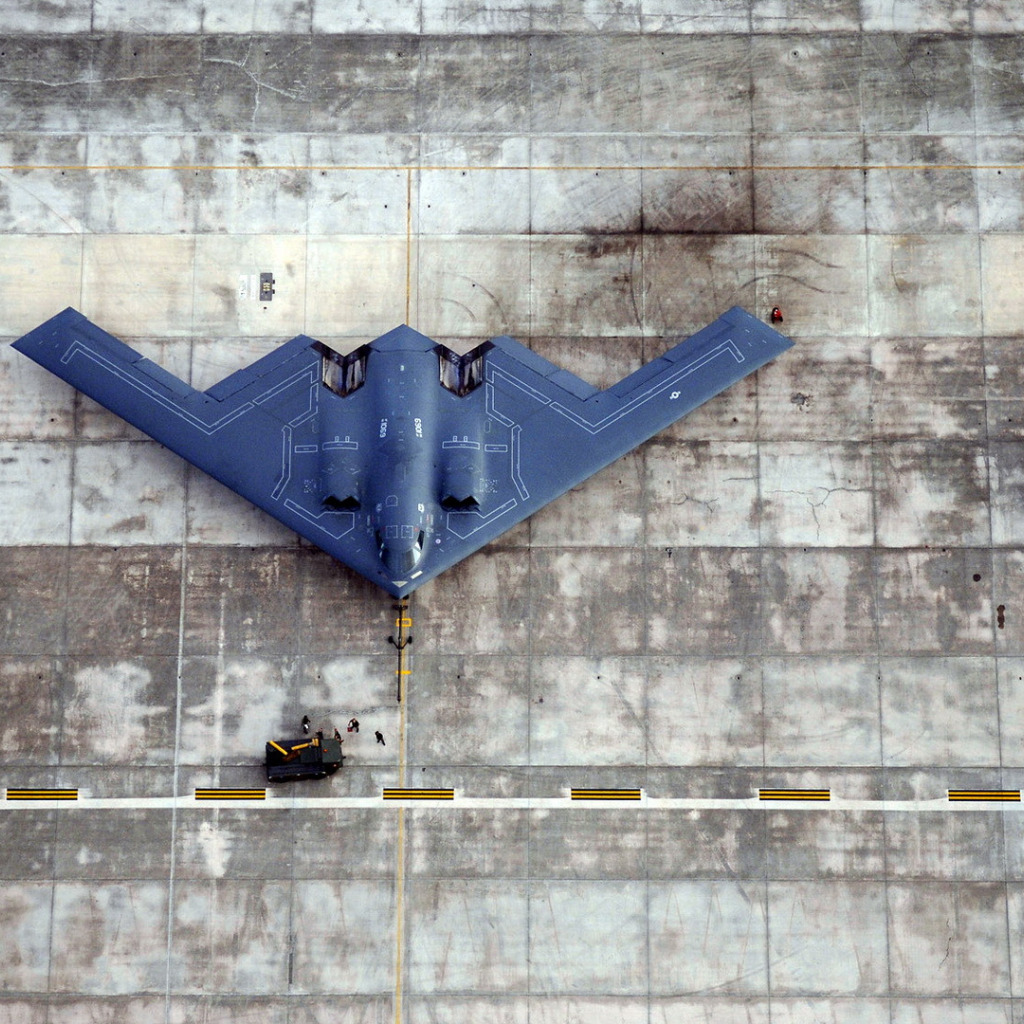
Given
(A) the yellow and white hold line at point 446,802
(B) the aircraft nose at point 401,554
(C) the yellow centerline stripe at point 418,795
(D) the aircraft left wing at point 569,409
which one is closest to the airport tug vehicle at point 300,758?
(A) the yellow and white hold line at point 446,802

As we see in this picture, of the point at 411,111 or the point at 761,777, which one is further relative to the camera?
the point at 411,111

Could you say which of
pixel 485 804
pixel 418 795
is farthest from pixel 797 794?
pixel 418 795

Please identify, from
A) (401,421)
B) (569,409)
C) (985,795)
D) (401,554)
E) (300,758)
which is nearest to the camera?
(401,554)

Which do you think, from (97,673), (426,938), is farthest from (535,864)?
(97,673)

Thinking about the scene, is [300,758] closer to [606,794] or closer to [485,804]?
[485,804]

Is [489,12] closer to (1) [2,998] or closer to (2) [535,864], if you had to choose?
(2) [535,864]

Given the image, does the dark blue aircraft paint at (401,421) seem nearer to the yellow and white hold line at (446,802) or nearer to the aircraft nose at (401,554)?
the aircraft nose at (401,554)
